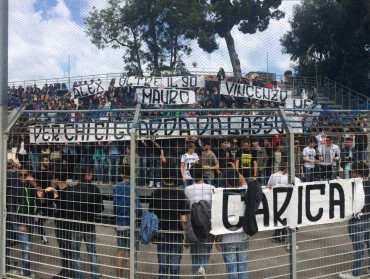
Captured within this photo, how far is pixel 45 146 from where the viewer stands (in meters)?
6.67

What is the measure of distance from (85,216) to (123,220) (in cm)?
65

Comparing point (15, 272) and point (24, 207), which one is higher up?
point (24, 207)

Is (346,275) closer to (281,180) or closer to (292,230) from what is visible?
(292,230)

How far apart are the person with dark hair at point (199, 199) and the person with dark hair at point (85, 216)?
1.27m

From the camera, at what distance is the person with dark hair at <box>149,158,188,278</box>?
17.3 ft

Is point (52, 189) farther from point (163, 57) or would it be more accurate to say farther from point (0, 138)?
point (163, 57)

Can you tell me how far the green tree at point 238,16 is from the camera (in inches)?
906

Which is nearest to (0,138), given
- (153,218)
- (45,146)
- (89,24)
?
(45,146)

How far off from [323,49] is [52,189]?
23.2 metres

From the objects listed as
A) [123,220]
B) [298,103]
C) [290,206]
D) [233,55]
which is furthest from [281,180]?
[233,55]

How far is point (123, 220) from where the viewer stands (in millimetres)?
5523

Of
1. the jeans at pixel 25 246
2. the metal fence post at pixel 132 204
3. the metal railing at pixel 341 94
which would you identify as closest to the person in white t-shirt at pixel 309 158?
the metal fence post at pixel 132 204

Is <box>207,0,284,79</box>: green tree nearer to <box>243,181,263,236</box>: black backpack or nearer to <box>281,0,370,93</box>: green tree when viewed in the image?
<box>281,0,370,93</box>: green tree

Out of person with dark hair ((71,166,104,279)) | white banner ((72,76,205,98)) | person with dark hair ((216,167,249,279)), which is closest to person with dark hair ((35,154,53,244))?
person with dark hair ((71,166,104,279))
